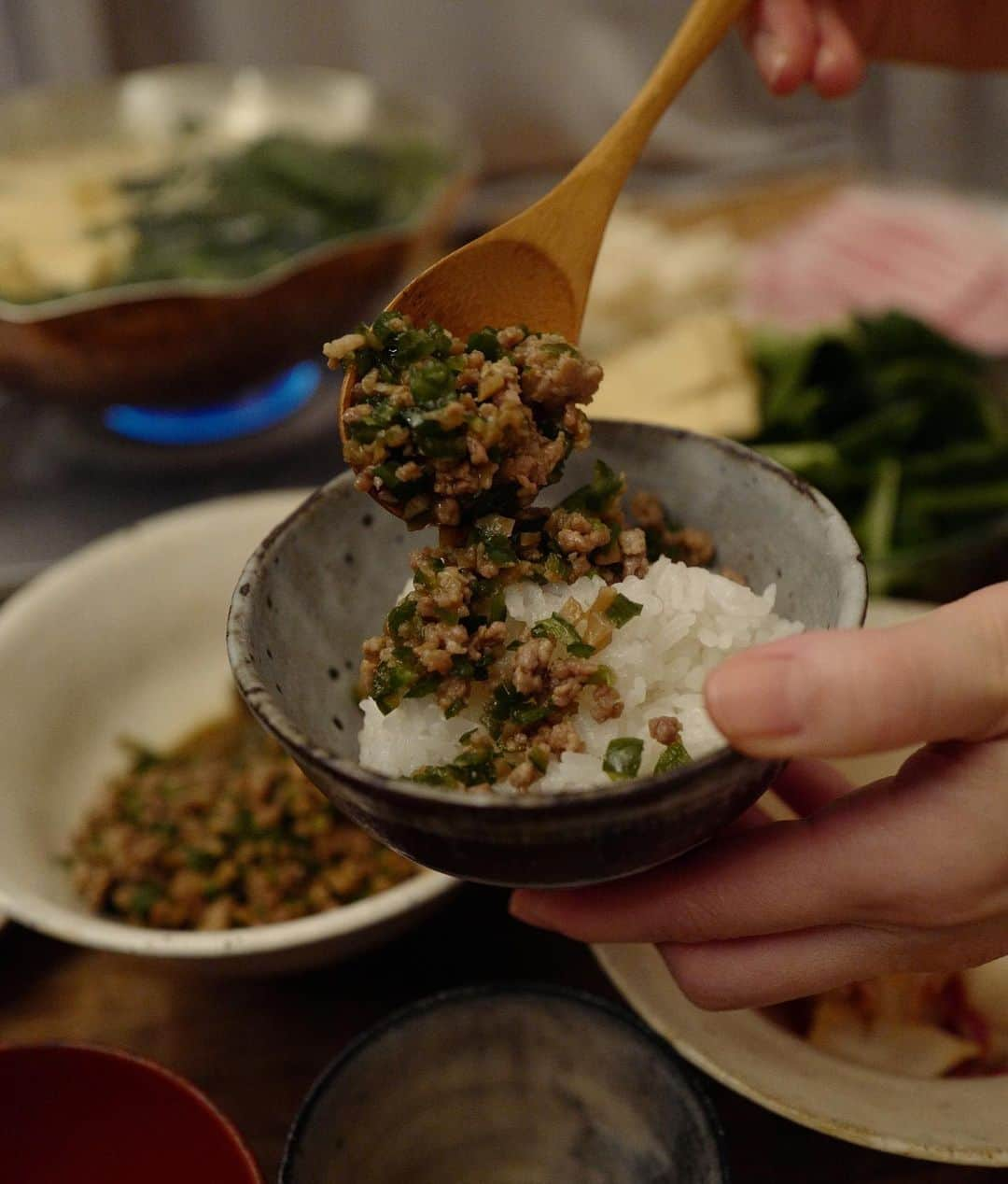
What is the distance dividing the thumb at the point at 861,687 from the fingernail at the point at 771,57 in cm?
138

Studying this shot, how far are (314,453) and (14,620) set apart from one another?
118cm

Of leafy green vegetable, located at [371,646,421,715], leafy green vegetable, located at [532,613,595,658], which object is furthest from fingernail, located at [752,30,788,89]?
leafy green vegetable, located at [371,646,421,715]

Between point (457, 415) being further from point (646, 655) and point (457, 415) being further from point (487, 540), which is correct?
point (646, 655)

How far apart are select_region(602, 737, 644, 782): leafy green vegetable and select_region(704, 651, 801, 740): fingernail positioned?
0.67ft

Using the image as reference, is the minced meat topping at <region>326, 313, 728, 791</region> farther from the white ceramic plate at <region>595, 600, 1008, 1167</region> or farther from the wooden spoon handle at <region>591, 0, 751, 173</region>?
the white ceramic plate at <region>595, 600, 1008, 1167</region>

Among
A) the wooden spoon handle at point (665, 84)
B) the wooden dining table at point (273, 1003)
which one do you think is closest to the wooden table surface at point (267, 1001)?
the wooden dining table at point (273, 1003)

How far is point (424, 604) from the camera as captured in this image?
1343 mm

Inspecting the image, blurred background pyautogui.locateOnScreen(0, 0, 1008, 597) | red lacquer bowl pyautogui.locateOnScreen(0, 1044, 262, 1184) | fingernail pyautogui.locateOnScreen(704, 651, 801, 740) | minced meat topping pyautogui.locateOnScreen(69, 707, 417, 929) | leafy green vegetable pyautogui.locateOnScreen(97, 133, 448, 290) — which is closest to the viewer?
fingernail pyautogui.locateOnScreen(704, 651, 801, 740)

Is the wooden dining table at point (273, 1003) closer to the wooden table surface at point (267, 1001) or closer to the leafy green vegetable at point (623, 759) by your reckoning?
the wooden table surface at point (267, 1001)

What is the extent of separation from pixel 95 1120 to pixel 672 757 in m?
0.93

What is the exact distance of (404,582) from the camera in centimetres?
166

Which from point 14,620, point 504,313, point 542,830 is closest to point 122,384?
point 14,620

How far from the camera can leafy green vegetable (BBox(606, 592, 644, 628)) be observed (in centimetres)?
137

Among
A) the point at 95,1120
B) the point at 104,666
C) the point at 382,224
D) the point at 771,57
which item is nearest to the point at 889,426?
the point at 771,57
